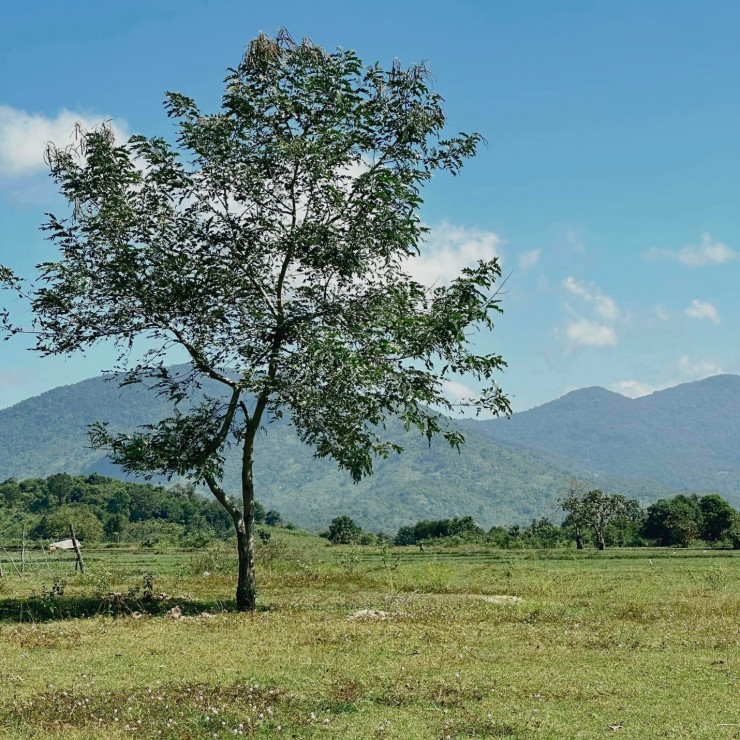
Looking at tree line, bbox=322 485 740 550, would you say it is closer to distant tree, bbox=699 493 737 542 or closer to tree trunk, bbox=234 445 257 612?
distant tree, bbox=699 493 737 542

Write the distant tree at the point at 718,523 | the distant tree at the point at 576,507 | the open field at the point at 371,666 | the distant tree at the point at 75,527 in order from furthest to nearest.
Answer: the distant tree at the point at 576,507 < the distant tree at the point at 75,527 < the distant tree at the point at 718,523 < the open field at the point at 371,666

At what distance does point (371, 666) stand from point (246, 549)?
34.9ft

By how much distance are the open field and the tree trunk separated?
628mm

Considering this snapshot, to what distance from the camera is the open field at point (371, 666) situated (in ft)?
39.5

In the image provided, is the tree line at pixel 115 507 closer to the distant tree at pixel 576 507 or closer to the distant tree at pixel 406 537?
the distant tree at pixel 406 537

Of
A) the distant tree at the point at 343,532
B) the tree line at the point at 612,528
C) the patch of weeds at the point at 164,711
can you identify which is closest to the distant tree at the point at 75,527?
the distant tree at the point at 343,532

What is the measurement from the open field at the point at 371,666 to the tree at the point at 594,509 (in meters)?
65.2

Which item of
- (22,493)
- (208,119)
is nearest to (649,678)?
(208,119)

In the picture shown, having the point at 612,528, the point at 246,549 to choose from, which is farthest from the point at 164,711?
the point at 612,528

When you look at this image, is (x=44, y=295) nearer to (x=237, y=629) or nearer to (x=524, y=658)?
(x=237, y=629)

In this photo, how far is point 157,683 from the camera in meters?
14.2

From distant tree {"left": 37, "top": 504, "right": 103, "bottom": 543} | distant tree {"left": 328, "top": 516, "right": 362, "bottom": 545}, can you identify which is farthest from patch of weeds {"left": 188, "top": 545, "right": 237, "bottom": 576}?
distant tree {"left": 328, "top": 516, "right": 362, "bottom": 545}

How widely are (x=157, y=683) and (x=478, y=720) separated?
5918 mm

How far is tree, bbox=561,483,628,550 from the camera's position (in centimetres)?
9444
